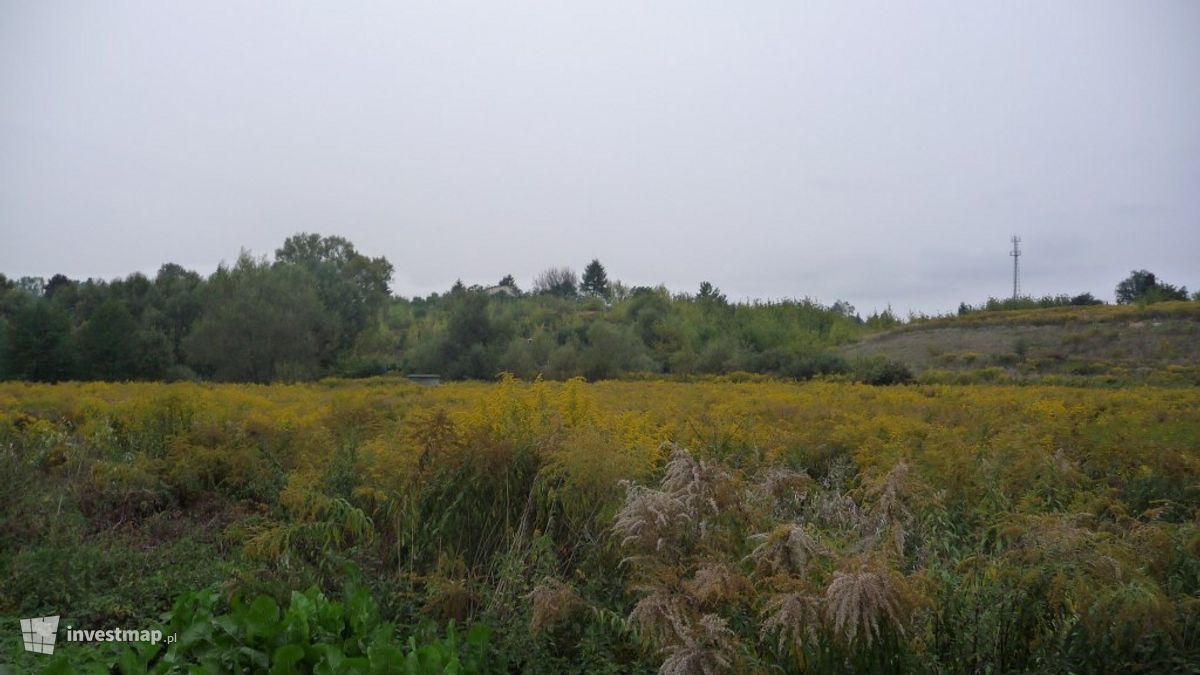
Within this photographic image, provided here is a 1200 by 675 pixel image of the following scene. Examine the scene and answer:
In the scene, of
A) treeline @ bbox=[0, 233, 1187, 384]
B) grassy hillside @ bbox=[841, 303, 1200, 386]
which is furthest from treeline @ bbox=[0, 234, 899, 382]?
grassy hillside @ bbox=[841, 303, 1200, 386]

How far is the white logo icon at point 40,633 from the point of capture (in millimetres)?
4070

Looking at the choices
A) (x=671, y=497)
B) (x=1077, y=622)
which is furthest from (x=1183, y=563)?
(x=671, y=497)

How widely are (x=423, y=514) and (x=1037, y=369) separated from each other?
19.6 meters

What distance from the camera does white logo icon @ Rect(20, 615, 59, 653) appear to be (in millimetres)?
4070

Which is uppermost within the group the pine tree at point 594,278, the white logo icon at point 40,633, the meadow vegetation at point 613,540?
the pine tree at point 594,278

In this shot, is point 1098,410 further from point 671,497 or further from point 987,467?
point 671,497

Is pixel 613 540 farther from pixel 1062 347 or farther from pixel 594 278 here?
pixel 594 278

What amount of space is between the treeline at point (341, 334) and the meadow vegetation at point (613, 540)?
47.6 feet

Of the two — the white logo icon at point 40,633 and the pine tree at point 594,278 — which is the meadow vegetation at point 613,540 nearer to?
the white logo icon at point 40,633

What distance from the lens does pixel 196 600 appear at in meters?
4.01

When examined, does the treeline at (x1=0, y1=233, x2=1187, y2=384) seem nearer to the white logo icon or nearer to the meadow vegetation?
the meadow vegetation

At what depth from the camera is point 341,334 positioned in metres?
42.4

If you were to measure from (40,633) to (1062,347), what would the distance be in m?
23.8

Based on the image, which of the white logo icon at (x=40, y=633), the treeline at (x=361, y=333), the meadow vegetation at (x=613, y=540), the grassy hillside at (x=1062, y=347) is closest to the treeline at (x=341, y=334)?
the treeline at (x=361, y=333)
